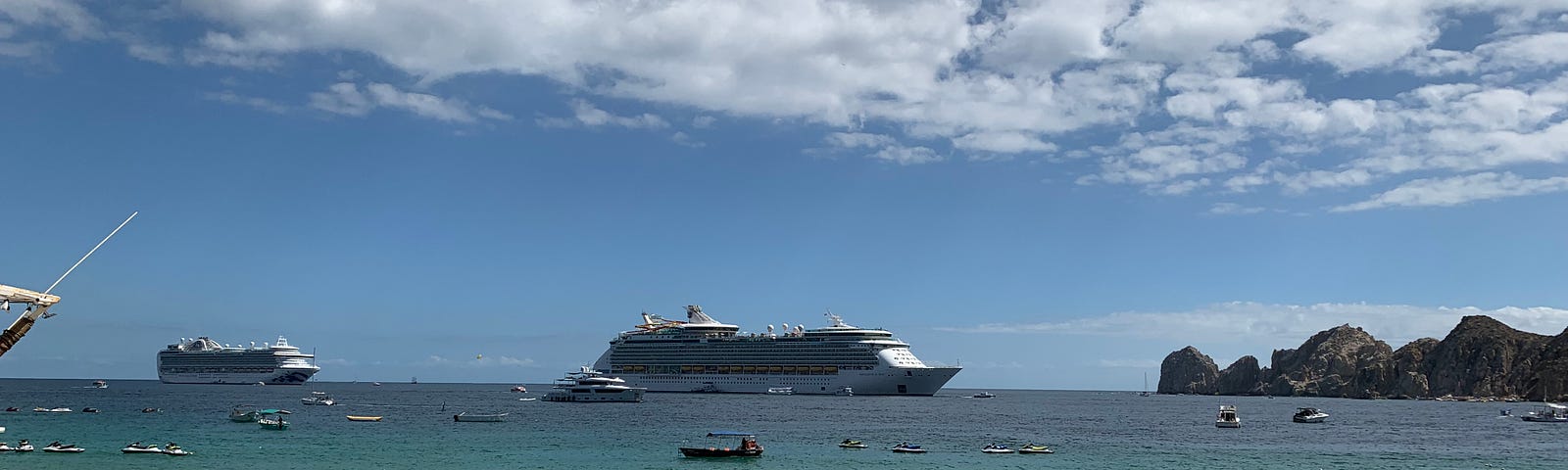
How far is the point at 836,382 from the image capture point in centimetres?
16925

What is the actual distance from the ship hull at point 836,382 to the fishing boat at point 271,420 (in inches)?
3662

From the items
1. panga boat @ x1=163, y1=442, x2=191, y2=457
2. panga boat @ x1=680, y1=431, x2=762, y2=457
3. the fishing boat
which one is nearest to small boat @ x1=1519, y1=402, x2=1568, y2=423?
panga boat @ x1=680, y1=431, x2=762, y2=457

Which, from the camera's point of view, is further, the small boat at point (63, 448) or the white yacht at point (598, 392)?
the white yacht at point (598, 392)

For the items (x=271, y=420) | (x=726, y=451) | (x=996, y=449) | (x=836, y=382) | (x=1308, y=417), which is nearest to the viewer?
(x=726, y=451)

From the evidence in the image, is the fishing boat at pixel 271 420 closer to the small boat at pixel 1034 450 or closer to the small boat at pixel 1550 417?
the small boat at pixel 1034 450

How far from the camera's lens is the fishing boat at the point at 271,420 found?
78938 mm

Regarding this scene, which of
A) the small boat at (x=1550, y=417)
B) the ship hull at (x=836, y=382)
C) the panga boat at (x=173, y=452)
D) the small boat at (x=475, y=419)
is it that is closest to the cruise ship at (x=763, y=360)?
the ship hull at (x=836, y=382)

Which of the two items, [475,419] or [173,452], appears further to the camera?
[475,419]

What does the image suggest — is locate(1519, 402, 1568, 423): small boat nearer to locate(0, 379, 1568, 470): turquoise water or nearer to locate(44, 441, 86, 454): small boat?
locate(0, 379, 1568, 470): turquoise water

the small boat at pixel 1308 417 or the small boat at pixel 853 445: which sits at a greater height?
the small boat at pixel 1308 417

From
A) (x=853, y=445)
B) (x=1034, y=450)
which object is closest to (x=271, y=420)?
(x=853, y=445)

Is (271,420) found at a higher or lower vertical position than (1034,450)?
lower

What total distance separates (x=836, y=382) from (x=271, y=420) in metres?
96.6

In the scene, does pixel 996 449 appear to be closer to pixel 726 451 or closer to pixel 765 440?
pixel 765 440
